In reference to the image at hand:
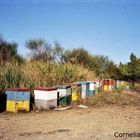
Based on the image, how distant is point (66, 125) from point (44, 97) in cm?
263

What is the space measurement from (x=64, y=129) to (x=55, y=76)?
24.0 feet

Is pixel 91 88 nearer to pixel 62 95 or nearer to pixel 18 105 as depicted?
pixel 62 95

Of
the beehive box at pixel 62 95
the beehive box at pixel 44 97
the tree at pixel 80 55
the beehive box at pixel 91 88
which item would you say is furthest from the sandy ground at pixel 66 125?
the tree at pixel 80 55

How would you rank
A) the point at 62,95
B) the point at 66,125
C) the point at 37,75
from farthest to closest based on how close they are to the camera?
the point at 37,75 → the point at 62,95 → the point at 66,125

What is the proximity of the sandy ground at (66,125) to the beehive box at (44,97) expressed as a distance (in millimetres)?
444

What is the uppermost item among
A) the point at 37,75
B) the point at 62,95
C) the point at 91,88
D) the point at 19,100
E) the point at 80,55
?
the point at 80,55

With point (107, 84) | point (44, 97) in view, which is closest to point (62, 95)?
point (44, 97)

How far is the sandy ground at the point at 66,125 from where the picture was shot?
582 centimetres

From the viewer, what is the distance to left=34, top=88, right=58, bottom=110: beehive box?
9289mm

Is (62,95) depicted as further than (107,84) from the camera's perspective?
No

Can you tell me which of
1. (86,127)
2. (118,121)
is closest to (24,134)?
(86,127)

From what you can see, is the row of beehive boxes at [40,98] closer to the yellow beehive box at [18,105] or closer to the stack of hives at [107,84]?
the yellow beehive box at [18,105]

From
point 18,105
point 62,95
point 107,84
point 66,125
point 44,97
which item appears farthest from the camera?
point 107,84

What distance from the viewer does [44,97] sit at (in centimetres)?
935
